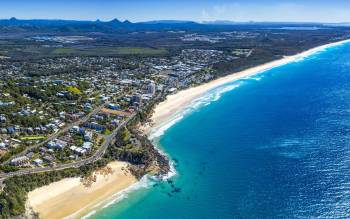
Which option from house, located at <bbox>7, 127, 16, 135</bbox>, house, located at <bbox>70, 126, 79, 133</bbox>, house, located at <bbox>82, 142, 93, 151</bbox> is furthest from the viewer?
house, located at <bbox>70, 126, 79, 133</bbox>

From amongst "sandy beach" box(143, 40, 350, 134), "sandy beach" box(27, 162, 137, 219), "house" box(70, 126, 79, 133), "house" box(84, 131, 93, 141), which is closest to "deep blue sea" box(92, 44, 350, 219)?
"sandy beach" box(27, 162, 137, 219)

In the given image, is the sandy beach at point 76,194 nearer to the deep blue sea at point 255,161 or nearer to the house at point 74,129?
the deep blue sea at point 255,161

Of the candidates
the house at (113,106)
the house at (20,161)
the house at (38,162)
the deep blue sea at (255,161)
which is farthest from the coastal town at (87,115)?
the deep blue sea at (255,161)

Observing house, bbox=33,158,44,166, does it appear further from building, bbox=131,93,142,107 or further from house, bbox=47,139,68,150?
building, bbox=131,93,142,107

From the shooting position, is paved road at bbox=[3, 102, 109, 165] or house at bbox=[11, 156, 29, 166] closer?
house at bbox=[11, 156, 29, 166]

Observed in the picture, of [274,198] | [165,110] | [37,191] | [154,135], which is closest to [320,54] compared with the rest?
[165,110]

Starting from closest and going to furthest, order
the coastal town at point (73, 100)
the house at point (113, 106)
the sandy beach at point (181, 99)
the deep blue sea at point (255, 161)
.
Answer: the deep blue sea at point (255, 161)
the coastal town at point (73, 100)
the sandy beach at point (181, 99)
the house at point (113, 106)

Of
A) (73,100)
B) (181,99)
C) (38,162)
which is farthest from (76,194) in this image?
(181,99)
